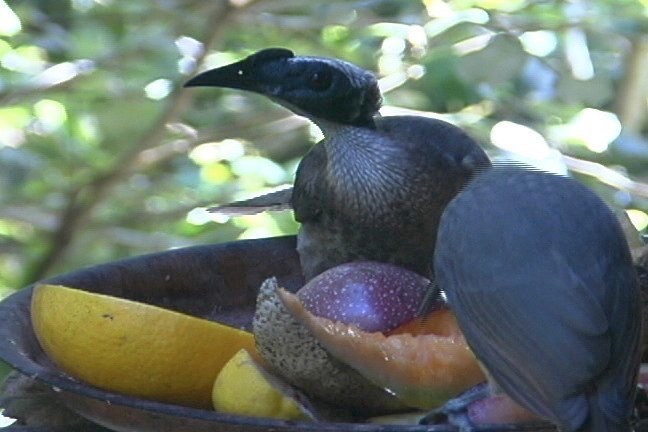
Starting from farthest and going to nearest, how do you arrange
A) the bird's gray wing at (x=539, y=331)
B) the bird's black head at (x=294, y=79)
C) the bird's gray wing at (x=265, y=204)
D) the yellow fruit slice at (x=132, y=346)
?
the bird's gray wing at (x=265, y=204), the bird's black head at (x=294, y=79), the yellow fruit slice at (x=132, y=346), the bird's gray wing at (x=539, y=331)

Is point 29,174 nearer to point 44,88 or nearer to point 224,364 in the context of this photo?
point 44,88

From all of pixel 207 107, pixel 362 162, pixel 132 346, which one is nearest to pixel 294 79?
pixel 362 162

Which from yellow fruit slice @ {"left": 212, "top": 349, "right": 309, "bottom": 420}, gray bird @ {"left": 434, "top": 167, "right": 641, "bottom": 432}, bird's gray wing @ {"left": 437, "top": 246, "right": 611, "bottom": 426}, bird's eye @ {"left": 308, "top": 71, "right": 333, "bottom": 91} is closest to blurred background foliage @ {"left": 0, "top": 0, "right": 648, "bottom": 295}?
bird's eye @ {"left": 308, "top": 71, "right": 333, "bottom": 91}

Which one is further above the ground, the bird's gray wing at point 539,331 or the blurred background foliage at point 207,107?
the bird's gray wing at point 539,331

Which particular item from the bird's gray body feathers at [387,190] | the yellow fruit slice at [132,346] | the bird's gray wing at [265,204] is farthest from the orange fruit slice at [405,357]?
the bird's gray wing at [265,204]

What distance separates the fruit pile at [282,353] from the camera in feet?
4.33

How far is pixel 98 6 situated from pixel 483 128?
0.94 meters

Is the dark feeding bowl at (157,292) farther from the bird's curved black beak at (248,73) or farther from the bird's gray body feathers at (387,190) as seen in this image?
the bird's curved black beak at (248,73)

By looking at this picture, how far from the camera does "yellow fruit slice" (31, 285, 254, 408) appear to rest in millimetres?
1367

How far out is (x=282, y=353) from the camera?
1.35 metres

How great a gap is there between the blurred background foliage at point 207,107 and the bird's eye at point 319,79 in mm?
930

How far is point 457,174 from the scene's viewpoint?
5.69 feet

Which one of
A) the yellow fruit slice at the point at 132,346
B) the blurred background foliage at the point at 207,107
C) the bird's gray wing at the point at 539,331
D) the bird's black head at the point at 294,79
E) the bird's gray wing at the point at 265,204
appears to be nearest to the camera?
the bird's gray wing at the point at 539,331

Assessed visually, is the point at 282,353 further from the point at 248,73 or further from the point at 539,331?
the point at 248,73
